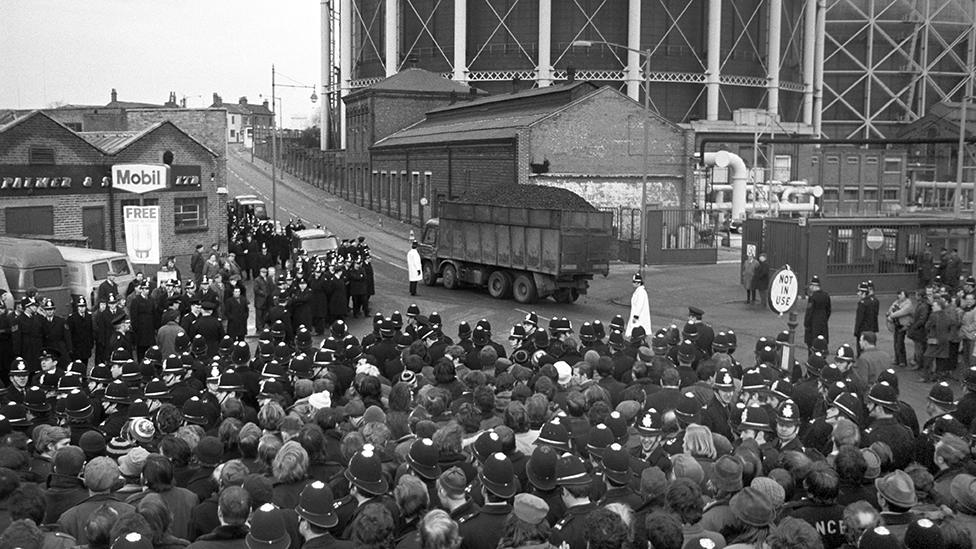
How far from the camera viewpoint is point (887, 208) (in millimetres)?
64875

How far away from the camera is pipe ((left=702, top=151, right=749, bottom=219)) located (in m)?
50.4

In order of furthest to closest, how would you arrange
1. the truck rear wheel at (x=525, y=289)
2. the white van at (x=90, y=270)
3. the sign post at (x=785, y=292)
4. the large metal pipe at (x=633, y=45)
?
the large metal pipe at (x=633, y=45)
the truck rear wheel at (x=525, y=289)
the white van at (x=90, y=270)
the sign post at (x=785, y=292)

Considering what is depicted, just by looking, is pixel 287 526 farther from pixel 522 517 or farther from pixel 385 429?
pixel 385 429

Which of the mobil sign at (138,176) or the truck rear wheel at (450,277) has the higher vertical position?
the mobil sign at (138,176)

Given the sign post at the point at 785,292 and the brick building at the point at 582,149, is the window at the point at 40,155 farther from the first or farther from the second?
the sign post at the point at 785,292

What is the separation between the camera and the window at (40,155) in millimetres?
28766

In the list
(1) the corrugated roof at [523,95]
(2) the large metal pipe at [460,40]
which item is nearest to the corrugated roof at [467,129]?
(1) the corrugated roof at [523,95]

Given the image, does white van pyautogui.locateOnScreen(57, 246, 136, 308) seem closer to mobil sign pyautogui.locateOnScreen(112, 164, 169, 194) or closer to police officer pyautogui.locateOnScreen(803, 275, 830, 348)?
mobil sign pyautogui.locateOnScreen(112, 164, 169, 194)

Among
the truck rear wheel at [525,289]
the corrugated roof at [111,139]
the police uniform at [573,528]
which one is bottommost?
the truck rear wheel at [525,289]

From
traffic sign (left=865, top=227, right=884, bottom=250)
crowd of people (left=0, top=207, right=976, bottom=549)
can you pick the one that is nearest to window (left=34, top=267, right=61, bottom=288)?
crowd of people (left=0, top=207, right=976, bottom=549)

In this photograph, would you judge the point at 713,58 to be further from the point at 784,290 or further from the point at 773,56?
the point at 784,290

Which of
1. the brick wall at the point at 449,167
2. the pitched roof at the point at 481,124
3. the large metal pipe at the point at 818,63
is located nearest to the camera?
the pitched roof at the point at 481,124

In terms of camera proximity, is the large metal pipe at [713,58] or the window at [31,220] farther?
the large metal pipe at [713,58]

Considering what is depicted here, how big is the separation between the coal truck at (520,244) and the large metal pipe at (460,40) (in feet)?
128
